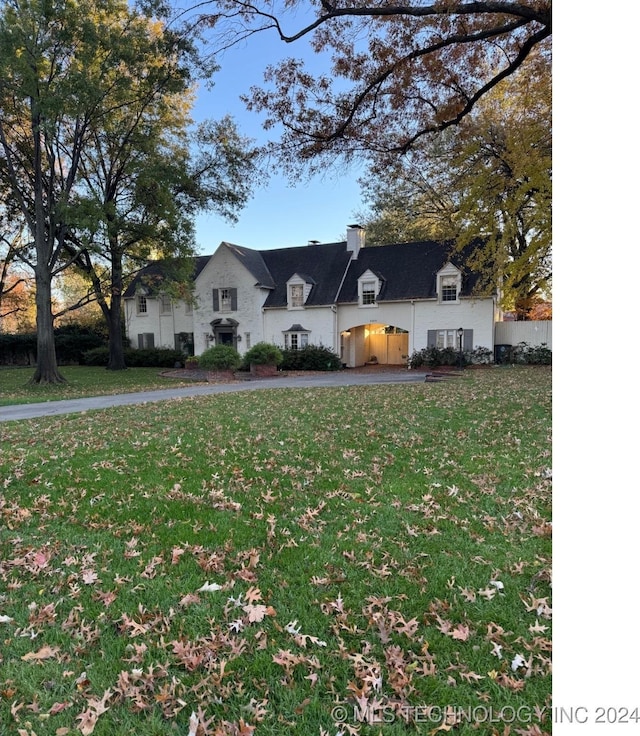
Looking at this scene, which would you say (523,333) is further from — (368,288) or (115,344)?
(115,344)

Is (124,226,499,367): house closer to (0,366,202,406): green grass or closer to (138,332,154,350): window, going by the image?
(138,332,154,350): window

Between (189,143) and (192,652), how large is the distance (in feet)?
80.3

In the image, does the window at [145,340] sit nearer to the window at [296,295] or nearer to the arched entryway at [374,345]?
the window at [296,295]

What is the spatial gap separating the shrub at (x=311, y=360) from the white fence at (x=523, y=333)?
27.5 feet

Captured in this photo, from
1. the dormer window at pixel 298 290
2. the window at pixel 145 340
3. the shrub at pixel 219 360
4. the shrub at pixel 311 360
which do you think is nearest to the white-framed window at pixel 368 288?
the dormer window at pixel 298 290

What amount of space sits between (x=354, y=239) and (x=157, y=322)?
14.0 metres

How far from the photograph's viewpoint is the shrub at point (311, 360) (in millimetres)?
23812

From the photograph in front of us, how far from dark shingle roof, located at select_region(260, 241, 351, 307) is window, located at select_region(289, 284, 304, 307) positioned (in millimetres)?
403

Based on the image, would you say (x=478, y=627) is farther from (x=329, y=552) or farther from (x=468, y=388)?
(x=468, y=388)

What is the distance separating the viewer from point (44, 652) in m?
2.28

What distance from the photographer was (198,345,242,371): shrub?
18.8 meters

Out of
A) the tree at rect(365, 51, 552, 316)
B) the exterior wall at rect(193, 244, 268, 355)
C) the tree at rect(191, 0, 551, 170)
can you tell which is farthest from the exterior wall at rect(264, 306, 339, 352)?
the tree at rect(191, 0, 551, 170)

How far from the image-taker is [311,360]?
2406 cm
